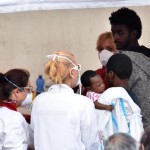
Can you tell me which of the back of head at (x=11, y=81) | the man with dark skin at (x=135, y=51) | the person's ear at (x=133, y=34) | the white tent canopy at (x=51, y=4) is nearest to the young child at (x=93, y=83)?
the man with dark skin at (x=135, y=51)

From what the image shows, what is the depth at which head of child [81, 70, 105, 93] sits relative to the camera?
428 centimetres

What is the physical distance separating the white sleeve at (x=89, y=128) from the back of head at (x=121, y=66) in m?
0.46

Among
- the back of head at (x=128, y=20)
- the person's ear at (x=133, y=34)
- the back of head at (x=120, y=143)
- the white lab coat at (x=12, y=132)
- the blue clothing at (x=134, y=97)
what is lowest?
the white lab coat at (x=12, y=132)

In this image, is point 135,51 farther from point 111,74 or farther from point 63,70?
point 63,70

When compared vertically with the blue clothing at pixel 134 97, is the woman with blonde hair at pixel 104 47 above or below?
above

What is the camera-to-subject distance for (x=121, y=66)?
359 cm

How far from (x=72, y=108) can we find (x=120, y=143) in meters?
0.70

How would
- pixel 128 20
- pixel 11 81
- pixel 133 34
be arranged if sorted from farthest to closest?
pixel 128 20 → pixel 133 34 → pixel 11 81

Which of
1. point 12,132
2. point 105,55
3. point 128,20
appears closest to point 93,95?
point 105,55

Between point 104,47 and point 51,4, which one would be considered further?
point 104,47

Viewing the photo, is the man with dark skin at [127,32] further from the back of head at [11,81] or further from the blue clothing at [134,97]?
the back of head at [11,81]

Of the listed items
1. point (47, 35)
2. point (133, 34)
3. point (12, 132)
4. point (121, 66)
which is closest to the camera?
point (12, 132)

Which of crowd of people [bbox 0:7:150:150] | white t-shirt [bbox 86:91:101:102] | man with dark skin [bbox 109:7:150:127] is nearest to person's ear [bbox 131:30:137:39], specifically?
man with dark skin [bbox 109:7:150:127]

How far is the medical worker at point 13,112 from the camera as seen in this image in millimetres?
3316
